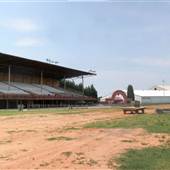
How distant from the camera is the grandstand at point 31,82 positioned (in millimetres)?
83625

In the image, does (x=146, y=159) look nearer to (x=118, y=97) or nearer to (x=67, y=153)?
(x=67, y=153)

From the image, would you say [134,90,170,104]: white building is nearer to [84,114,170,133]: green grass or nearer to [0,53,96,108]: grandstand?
[0,53,96,108]: grandstand

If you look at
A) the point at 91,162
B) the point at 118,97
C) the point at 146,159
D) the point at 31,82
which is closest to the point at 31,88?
the point at 31,82

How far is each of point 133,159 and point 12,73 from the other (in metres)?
84.5

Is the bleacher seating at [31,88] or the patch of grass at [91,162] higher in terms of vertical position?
the bleacher seating at [31,88]

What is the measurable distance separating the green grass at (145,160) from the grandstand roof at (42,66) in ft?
215

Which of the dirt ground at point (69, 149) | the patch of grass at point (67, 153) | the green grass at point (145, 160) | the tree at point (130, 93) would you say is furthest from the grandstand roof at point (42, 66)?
the green grass at point (145, 160)

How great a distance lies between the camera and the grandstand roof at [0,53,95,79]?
278 ft

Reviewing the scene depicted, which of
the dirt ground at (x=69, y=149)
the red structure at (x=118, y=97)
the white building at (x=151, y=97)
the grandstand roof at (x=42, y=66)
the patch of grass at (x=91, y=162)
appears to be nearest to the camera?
the dirt ground at (x=69, y=149)

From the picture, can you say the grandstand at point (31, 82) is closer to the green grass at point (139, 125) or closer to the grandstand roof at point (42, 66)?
the grandstand roof at point (42, 66)

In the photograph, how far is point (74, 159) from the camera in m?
15.0

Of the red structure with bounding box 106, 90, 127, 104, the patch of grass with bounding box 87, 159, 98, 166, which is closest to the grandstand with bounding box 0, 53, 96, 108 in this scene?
the red structure with bounding box 106, 90, 127, 104

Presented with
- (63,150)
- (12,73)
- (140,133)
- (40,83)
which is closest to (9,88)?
(12,73)

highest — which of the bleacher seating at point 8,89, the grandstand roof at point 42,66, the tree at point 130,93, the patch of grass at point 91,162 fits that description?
the grandstand roof at point 42,66
